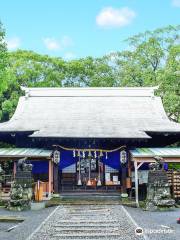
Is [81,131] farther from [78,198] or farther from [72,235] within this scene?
[72,235]

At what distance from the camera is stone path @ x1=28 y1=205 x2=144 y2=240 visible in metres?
9.64

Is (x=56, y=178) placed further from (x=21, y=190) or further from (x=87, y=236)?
(x=87, y=236)

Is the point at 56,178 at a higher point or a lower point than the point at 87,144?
lower

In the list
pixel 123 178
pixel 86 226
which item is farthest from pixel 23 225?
pixel 123 178

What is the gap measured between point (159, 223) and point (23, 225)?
171 inches

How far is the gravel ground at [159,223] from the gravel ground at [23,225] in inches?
132

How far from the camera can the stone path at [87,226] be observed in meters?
9.64

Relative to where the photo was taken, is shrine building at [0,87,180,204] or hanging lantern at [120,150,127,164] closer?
shrine building at [0,87,180,204]

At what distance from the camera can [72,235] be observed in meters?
9.79

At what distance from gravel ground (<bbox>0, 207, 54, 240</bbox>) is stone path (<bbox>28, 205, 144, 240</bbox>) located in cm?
32

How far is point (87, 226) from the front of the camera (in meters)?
11.0

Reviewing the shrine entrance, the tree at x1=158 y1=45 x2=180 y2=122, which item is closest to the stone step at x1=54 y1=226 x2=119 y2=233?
the shrine entrance

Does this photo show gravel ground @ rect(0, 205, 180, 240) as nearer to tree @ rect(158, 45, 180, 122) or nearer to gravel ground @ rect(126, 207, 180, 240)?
gravel ground @ rect(126, 207, 180, 240)

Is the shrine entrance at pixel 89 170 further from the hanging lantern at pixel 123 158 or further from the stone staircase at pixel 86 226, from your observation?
the stone staircase at pixel 86 226
